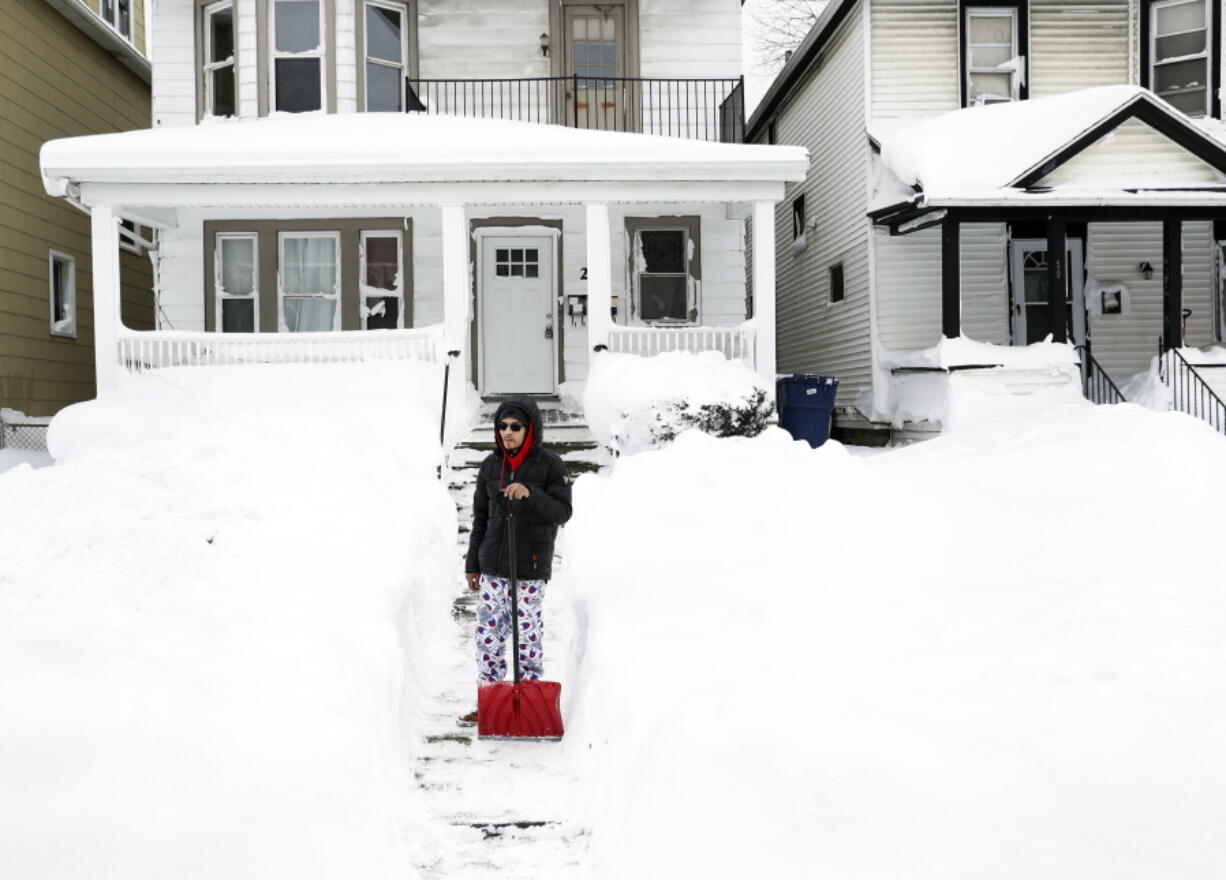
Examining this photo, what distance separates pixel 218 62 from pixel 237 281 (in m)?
3.43

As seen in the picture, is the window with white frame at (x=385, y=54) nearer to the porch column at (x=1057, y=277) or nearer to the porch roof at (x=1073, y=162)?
the porch roof at (x=1073, y=162)

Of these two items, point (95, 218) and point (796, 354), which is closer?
point (95, 218)

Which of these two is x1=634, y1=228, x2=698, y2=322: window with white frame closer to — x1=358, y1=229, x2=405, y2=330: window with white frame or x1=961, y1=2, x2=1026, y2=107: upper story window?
x1=358, y1=229, x2=405, y2=330: window with white frame

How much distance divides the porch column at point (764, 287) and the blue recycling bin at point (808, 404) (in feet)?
3.08

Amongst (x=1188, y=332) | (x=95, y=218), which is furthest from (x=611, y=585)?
(x=1188, y=332)

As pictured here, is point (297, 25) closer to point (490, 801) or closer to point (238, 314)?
point (238, 314)

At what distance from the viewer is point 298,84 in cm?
1591

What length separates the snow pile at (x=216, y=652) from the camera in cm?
305

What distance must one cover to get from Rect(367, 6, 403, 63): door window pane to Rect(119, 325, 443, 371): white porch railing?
18.6 ft

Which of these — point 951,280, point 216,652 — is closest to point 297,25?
point 951,280

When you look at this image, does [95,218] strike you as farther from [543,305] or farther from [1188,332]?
[1188,332]

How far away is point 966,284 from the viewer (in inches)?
608

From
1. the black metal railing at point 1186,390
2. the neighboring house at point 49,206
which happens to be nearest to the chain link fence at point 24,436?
the neighboring house at point 49,206

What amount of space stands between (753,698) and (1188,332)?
14299mm
